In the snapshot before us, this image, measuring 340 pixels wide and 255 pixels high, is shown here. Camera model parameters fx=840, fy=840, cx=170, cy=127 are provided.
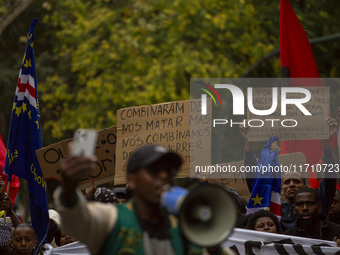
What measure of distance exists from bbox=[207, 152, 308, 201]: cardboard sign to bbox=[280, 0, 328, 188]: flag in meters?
0.56

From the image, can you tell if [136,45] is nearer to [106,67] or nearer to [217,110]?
[106,67]

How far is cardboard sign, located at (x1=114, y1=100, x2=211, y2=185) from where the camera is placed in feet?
27.5

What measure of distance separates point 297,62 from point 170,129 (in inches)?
85.9

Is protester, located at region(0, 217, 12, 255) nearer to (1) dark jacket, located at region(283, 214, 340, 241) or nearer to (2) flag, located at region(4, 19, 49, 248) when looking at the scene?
(2) flag, located at region(4, 19, 49, 248)

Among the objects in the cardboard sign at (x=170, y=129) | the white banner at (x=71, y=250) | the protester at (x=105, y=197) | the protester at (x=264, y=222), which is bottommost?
the white banner at (x=71, y=250)

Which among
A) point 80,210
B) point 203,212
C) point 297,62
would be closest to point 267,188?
point 297,62

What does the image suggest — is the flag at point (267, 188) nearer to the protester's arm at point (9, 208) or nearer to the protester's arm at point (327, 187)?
the protester's arm at point (327, 187)

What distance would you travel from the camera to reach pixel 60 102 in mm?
21766

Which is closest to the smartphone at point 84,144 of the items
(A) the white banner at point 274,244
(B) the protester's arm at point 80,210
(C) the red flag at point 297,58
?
(B) the protester's arm at point 80,210

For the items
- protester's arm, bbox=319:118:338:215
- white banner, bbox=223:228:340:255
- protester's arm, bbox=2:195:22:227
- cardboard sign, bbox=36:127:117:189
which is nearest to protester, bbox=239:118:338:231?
protester's arm, bbox=319:118:338:215

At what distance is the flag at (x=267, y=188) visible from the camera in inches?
298

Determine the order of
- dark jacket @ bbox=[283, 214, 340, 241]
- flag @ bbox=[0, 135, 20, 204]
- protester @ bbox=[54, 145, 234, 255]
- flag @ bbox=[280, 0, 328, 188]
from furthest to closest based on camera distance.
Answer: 1. flag @ bbox=[280, 0, 328, 188]
2. flag @ bbox=[0, 135, 20, 204]
3. dark jacket @ bbox=[283, 214, 340, 241]
4. protester @ bbox=[54, 145, 234, 255]

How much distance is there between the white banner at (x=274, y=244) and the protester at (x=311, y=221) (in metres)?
0.27

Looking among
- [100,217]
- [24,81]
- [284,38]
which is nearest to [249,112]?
[284,38]
